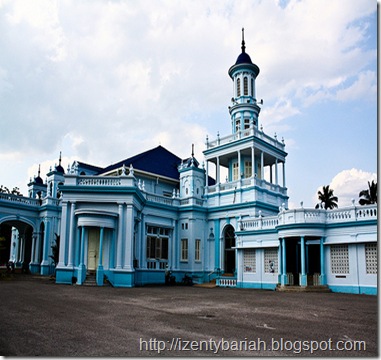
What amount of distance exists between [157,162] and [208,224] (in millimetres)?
7581

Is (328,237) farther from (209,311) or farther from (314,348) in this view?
(314,348)

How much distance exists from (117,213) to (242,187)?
31.9ft

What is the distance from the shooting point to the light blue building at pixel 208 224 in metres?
21.0

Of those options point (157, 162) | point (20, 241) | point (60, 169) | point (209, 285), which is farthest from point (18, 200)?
point (209, 285)

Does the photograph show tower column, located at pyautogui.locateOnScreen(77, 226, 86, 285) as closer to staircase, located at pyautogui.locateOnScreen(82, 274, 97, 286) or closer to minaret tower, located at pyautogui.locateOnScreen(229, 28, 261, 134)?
staircase, located at pyautogui.locateOnScreen(82, 274, 97, 286)

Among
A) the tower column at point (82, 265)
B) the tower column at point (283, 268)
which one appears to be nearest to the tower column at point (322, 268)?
the tower column at point (283, 268)

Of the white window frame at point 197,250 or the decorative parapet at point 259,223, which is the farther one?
the white window frame at point 197,250

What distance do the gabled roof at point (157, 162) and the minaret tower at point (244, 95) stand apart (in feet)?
21.5

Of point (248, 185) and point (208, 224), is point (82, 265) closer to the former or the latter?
point (208, 224)

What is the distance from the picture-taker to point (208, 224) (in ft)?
100

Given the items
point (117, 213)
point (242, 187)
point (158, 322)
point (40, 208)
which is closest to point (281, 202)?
point (242, 187)

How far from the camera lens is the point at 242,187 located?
28828 millimetres

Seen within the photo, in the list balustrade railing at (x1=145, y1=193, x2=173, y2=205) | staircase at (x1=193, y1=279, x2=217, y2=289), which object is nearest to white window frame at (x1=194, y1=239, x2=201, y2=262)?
staircase at (x1=193, y1=279, x2=217, y2=289)

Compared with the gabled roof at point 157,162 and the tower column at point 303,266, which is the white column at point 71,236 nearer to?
the gabled roof at point 157,162
